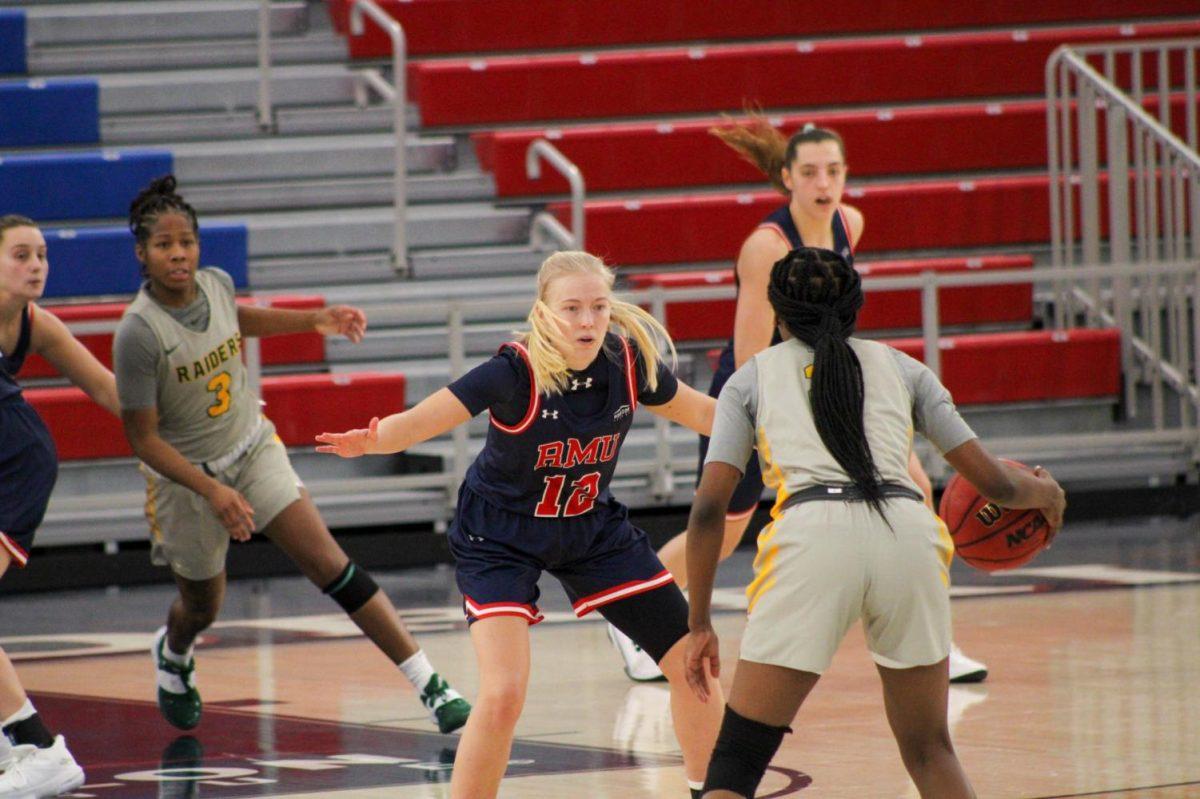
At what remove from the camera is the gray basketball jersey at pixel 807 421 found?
12.7 ft

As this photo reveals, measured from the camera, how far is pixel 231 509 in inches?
226

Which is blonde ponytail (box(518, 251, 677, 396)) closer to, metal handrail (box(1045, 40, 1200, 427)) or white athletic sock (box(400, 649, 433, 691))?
white athletic sock (box(400, 649, 433, 691))

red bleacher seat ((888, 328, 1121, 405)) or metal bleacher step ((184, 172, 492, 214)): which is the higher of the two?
metal bleacher step ((184, 172, 492, 214))

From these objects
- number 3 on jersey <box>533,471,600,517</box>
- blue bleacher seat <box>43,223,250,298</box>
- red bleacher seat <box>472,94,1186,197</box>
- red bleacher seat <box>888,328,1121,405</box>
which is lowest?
red bleacher seat <box>888,328,1121,405</box>

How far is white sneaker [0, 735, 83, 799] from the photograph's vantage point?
5.06 metres

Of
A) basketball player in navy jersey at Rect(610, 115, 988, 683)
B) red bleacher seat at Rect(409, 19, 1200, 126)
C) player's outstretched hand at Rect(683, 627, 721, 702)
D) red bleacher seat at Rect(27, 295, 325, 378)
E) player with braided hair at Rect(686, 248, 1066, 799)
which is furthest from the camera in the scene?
red bleacher seat at Rect(409, 19, 1200, 126)

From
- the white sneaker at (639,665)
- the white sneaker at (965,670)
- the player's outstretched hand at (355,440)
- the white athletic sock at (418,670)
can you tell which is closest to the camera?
the player's outstretched hand at (355,440)

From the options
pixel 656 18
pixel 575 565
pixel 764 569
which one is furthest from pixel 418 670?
pixel 656 18

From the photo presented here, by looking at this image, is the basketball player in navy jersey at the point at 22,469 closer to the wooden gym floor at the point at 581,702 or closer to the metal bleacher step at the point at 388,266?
the wooden gym floor at the point at 581,702

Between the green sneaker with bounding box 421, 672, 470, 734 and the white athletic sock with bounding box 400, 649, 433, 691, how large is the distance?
0.02 m

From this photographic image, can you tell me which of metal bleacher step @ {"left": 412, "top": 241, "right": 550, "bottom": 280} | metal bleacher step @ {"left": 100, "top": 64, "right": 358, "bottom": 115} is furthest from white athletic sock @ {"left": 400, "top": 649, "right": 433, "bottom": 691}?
metal bleacher step @ {"left": 100, "top": 64, "right": 358, "bottom": 115}

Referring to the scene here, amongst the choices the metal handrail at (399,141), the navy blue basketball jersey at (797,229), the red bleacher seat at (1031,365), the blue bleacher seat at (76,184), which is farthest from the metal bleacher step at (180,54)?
the navy blue basketball jersey at (797,229)

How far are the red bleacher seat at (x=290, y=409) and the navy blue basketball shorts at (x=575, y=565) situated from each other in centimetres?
552

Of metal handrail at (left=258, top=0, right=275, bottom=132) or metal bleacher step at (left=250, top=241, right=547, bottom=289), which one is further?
metal handrail at (left=258, top=0, right=275, bottom=132)
